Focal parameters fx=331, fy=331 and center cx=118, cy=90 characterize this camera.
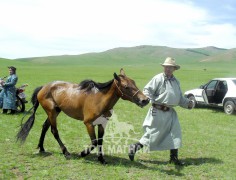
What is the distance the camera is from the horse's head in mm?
6590

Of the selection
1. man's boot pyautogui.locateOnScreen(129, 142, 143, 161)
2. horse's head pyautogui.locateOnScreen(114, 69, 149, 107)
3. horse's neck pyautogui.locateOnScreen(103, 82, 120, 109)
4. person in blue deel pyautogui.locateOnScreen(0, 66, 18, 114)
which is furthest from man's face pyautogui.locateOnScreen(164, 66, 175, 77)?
person in blue deel pyautogui.locateOnScreen(0, 66, 18, 114)

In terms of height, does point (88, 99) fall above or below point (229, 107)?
above

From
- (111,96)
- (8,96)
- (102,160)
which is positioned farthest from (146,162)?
(8,96)

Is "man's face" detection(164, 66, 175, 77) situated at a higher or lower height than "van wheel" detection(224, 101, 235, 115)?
higher

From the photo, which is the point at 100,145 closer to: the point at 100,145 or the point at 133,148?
the point at 100,145

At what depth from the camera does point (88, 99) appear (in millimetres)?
7246

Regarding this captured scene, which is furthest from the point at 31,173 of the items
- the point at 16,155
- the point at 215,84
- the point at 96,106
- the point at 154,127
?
the point at 215,84

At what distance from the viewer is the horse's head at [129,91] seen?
21.6 feet

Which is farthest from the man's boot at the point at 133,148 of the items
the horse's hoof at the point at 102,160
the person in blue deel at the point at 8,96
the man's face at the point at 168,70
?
the person in blue deel at the point at 8,96

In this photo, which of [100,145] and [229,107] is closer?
[100,145]

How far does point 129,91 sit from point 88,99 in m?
1.03

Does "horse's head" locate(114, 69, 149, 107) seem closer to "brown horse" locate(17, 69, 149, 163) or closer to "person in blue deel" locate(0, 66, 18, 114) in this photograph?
"brown horse" locate(17, 69, 149, 163)

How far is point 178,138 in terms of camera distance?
279 inches

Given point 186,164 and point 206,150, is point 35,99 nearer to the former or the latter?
point 186,164
